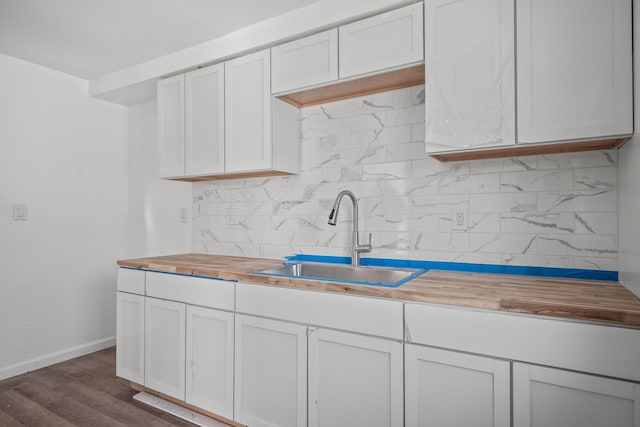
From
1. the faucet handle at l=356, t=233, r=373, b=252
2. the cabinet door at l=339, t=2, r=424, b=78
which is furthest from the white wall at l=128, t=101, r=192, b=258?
the cabinet door at l=339, t=2, r=424, b=78

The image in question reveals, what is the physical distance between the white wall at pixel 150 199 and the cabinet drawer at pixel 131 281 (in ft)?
2.23

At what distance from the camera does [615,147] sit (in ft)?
5.72

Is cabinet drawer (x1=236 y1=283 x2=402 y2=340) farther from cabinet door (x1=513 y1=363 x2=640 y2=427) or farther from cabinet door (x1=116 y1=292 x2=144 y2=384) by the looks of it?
cabinet door (x1=116 y1=292 x2=144 y2=384)

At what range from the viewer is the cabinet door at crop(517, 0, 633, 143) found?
1.49 metres

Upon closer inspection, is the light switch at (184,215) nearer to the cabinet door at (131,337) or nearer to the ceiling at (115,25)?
the cabinet door at (131,337)

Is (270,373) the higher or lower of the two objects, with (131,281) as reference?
lower

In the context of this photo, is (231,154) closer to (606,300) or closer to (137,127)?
(137,127)

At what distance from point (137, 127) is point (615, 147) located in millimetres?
3709

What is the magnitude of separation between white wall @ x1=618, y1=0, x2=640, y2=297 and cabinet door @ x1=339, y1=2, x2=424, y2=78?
2.88 ft

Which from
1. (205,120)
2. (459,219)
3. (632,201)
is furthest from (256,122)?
(632,201)

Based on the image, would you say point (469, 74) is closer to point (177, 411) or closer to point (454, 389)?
point (454, 389)

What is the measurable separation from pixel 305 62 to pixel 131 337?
215cm

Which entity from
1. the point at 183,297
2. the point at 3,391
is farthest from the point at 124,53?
the point at 3,391

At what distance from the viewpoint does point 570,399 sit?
128cm
